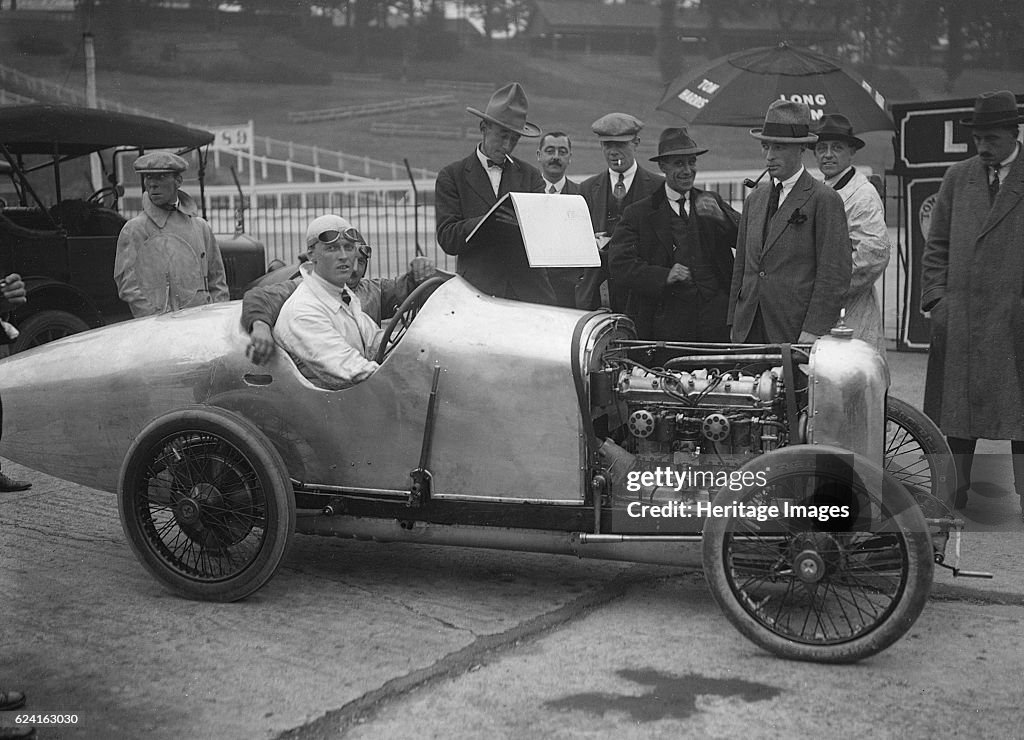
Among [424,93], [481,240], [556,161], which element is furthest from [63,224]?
[424,93]

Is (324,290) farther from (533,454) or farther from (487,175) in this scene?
(487,175)

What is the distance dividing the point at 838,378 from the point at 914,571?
722 mm

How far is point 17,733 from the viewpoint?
2.97m

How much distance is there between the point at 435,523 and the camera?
13.9 ft

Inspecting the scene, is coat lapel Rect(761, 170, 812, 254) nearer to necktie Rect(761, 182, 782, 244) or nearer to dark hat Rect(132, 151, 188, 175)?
necktie Rect(761, 182, 782, 244)

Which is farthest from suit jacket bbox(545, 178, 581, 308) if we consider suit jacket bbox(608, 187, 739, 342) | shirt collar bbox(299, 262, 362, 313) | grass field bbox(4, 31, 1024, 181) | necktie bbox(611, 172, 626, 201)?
grass field bbox(4, 31, 1024, 181)

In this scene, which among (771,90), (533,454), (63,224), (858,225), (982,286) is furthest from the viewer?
(63,224)

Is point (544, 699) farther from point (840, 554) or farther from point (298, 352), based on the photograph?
point (298, 352)

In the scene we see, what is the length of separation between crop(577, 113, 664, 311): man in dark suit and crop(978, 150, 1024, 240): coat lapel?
1846 mm

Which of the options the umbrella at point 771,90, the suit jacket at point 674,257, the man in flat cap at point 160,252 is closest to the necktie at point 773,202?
the suit jacket at point 674,257

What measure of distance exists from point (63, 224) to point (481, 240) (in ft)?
21.5

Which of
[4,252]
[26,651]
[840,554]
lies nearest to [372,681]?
[26,651]

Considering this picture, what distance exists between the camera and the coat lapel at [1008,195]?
516 centimetres

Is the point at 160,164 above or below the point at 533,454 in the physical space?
above
